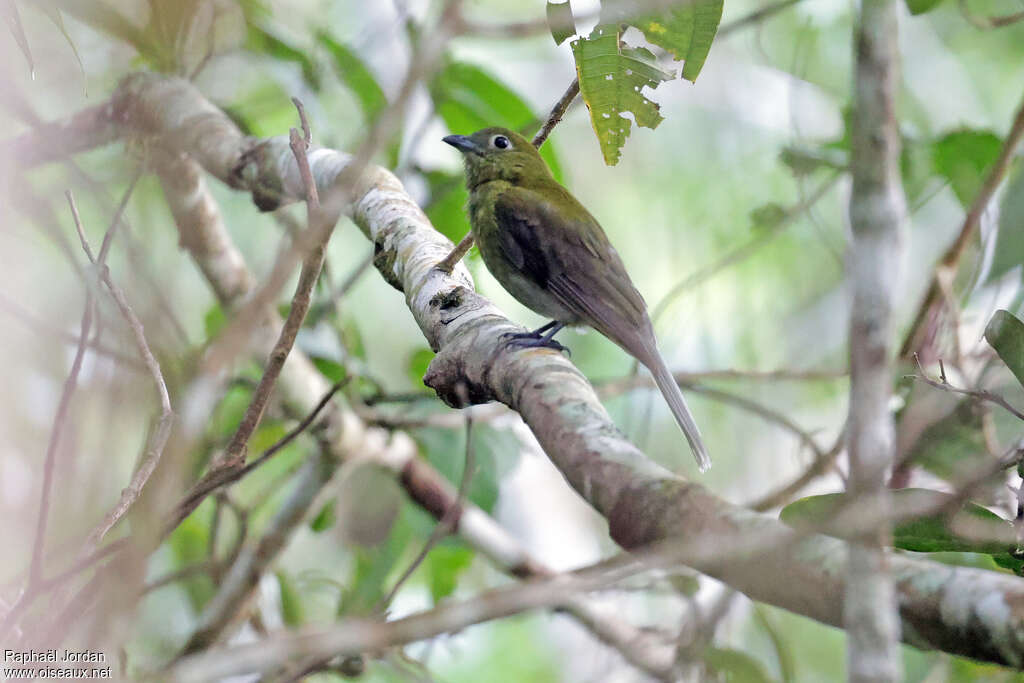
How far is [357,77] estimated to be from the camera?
4375mm

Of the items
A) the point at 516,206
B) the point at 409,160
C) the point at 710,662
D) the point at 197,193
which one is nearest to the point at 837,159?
the point at 516,206

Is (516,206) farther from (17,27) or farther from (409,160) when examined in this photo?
(17,27)

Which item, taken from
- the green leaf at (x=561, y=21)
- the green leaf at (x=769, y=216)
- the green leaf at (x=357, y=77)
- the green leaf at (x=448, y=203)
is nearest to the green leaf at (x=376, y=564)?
the green leaf at (x=448, y=203)

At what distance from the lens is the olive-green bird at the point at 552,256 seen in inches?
145

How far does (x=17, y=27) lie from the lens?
7.18ft

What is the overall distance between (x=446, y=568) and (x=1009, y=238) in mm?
2618

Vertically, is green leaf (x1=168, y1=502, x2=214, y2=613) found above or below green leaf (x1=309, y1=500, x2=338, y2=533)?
below

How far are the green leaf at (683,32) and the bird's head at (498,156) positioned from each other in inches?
68.2

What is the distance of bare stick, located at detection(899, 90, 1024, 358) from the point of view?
3.32 meters

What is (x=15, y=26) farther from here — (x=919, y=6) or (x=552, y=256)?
(x=919, y=6)

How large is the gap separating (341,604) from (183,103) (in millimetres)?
2148

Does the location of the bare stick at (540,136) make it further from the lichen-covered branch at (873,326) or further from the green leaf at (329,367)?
the green leaf at (329,367)

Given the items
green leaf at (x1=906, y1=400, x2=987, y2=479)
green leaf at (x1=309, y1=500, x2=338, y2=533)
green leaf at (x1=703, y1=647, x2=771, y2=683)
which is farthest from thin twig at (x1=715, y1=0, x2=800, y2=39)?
green leaf at (x1=309, y1=500, x2=338, y2=533)

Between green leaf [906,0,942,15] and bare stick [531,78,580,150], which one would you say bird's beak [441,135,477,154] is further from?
green leaf [906,0,942,15]
